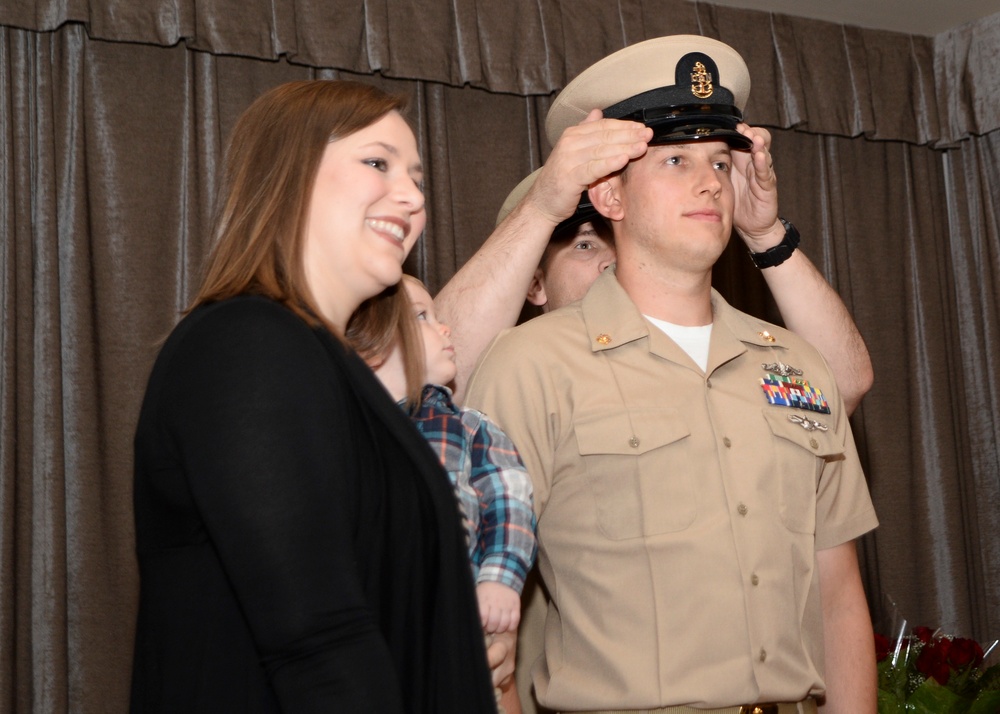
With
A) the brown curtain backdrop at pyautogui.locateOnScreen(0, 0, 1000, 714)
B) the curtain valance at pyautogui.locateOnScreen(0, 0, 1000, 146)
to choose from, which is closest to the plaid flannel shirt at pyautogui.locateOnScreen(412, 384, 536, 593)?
the brown curtain backdrop at pyautogui.locateOnScreen(0, 0, 1000, 714)

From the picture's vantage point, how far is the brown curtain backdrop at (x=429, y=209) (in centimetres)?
297

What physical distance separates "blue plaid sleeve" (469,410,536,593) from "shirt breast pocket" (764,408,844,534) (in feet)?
1.62

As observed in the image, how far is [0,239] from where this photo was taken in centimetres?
297

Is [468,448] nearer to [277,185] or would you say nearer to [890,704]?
[277,185]

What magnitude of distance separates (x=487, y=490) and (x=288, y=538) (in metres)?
0.73

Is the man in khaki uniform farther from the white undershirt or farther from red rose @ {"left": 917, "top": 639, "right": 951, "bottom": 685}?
red rose @ {"left": 917, "top": 639, "right": 951, "bottom": 685}

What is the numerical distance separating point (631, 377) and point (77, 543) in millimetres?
1871

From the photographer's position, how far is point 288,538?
89 centimetres

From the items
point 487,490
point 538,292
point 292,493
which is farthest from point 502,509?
point 538,292

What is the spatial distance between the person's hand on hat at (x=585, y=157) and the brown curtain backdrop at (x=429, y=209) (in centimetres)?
165

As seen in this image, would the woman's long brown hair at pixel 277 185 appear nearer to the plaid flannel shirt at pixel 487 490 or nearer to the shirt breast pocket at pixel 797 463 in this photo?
the plaid flannel shirt at pixel 487 490

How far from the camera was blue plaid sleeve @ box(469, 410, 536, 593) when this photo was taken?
5.03 feet

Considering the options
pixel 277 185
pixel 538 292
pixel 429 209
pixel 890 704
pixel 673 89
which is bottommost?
pixel 890 704

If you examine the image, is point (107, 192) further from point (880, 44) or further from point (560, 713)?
point (880, 44)
